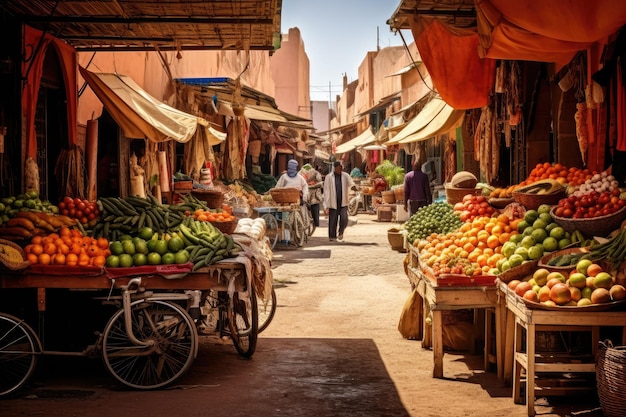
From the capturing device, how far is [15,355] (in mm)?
6059

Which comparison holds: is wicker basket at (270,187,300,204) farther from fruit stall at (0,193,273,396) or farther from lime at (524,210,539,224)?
lime at (524,210,539,224)

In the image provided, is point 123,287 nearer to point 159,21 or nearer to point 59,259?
point 59,259

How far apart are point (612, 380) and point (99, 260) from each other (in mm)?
4018

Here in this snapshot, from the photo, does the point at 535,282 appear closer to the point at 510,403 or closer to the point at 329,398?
the point at 510,403

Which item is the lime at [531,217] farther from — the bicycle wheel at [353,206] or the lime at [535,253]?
the bicycle wheel at [353,206]

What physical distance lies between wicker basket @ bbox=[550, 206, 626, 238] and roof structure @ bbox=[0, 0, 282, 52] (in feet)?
11.8

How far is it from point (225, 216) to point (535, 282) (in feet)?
14.3

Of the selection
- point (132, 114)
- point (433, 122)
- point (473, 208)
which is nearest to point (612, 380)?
point (473, 208)

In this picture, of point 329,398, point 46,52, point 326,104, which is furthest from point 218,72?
point 326,104

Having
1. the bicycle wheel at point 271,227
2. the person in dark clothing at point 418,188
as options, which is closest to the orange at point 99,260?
the bicycle wheel at point 271,227

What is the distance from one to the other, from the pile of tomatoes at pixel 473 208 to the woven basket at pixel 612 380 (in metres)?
3.51

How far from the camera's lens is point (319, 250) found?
16734 mm

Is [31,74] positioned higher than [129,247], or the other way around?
[31,74]

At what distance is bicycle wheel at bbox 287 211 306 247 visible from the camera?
17.0 metres
